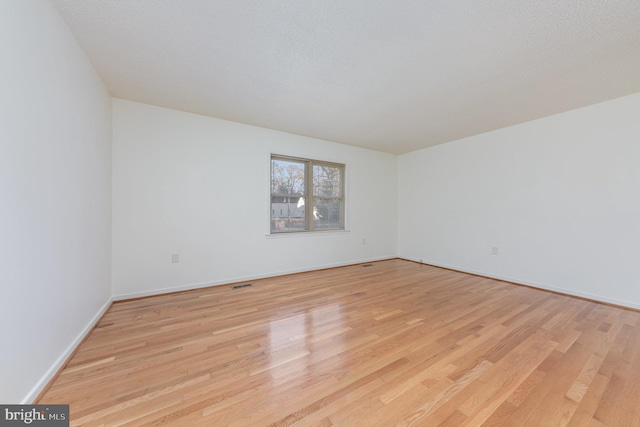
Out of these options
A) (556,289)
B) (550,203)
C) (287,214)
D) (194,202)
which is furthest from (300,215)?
(556,289)

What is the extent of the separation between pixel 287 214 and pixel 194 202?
1.50 metres

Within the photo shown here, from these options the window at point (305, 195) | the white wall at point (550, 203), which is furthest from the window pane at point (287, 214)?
the white wall at point (550, 203)

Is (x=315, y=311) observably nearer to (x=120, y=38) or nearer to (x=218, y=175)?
(x=218, y=175)

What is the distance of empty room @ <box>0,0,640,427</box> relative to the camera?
4.42 ft

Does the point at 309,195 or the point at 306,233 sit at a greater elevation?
the point at 309,195


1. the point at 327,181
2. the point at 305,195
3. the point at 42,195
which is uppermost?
the point at 327,181

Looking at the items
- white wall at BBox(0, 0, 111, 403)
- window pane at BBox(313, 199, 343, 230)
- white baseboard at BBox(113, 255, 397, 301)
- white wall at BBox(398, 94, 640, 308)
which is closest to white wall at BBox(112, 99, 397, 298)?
white baseboard at BBox(113, 255, 397, 301)

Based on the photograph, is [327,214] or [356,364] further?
[327,214]

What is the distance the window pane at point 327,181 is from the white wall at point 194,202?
0.27 m

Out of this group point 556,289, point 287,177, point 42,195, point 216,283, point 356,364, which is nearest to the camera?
point 42,195

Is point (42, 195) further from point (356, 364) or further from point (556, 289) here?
point (556, 289)

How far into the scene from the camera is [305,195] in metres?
4.39

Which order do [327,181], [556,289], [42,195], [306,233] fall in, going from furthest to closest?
[327,181] → [306,233] → [556,289] → [42,195]

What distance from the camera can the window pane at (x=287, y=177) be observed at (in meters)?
4.05
